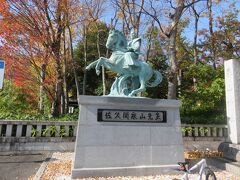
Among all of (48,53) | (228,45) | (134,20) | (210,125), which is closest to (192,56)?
(228,45)

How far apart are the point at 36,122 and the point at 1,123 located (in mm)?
1282

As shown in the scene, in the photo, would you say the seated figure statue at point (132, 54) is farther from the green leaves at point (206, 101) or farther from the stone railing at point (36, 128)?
the green leaves at point (206, 101)

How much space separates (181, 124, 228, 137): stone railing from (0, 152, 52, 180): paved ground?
6.28 meters

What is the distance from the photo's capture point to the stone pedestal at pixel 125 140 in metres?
6.18

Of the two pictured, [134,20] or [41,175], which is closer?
[41,175]

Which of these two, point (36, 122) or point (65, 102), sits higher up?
point (65, 102)

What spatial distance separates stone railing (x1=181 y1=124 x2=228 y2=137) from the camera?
1123cm

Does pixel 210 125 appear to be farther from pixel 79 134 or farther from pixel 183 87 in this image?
pixel 79 134

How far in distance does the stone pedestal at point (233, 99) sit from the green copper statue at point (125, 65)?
2.89 metres

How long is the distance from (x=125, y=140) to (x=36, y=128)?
15.4 ft

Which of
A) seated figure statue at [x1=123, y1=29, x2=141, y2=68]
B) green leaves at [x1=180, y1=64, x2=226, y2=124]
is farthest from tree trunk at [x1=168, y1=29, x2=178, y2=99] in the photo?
seated figure statue at [x1=123, y1=29, x2=141, y2=68]

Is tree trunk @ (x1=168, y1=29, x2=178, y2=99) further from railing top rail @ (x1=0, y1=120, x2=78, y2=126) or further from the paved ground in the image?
the paved ground

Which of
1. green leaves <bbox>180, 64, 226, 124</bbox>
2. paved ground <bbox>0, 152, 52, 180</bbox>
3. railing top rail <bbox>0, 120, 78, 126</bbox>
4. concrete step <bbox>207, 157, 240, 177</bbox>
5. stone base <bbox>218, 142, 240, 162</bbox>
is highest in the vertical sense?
green leaves <bbox>180, 64, 226, 124</bbox>

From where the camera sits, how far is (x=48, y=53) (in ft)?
40.7
